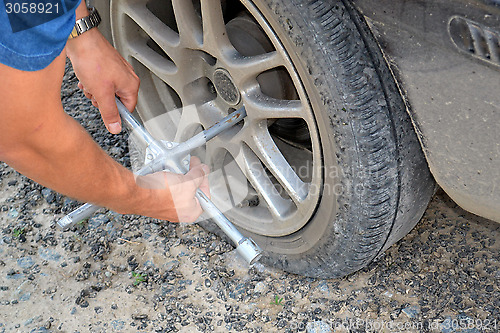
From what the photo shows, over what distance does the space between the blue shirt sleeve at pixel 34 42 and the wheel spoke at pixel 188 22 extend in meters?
0.65

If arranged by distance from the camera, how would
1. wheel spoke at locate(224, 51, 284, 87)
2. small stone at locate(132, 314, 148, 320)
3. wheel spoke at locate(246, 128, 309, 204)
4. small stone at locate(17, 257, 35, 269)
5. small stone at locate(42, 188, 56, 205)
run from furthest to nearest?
1. small stone at locate(42, 188, 56, 205)
2. small stone at locate(17, 257, 35, 269)
3. small stone at locate(132, 314, 148, 320)
4. wheel spoke at locate(246, 128, 309, 204)
5. wheel spoke at locate(224, 51, 284, 87)

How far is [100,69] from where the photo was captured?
176cm

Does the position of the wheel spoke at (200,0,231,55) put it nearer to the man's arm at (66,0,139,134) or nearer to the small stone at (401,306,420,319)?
the man's arm at (66,0,139,134)

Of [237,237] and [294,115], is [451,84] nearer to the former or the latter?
[294,115]

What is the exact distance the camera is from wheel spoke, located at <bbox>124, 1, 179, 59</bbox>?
1900 millimetres

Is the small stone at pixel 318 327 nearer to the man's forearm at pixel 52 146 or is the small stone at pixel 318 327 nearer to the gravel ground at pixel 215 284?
the gravel ground at pixel 215 284

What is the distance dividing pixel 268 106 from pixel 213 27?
0.92 ft

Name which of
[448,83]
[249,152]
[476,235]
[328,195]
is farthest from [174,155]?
[476,235]

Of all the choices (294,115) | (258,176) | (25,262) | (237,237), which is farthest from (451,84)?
(25,262)

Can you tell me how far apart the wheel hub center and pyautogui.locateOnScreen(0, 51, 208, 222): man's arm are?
318mm

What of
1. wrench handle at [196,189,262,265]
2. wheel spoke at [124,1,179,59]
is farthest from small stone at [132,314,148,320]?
wheel spoke at [124,1,179,59]

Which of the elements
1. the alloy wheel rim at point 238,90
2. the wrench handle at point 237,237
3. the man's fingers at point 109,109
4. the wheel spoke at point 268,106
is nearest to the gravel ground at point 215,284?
the alloy wheel rim at point 238,90

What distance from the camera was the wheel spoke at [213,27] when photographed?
1649mm

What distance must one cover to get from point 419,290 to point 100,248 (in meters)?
1.14
